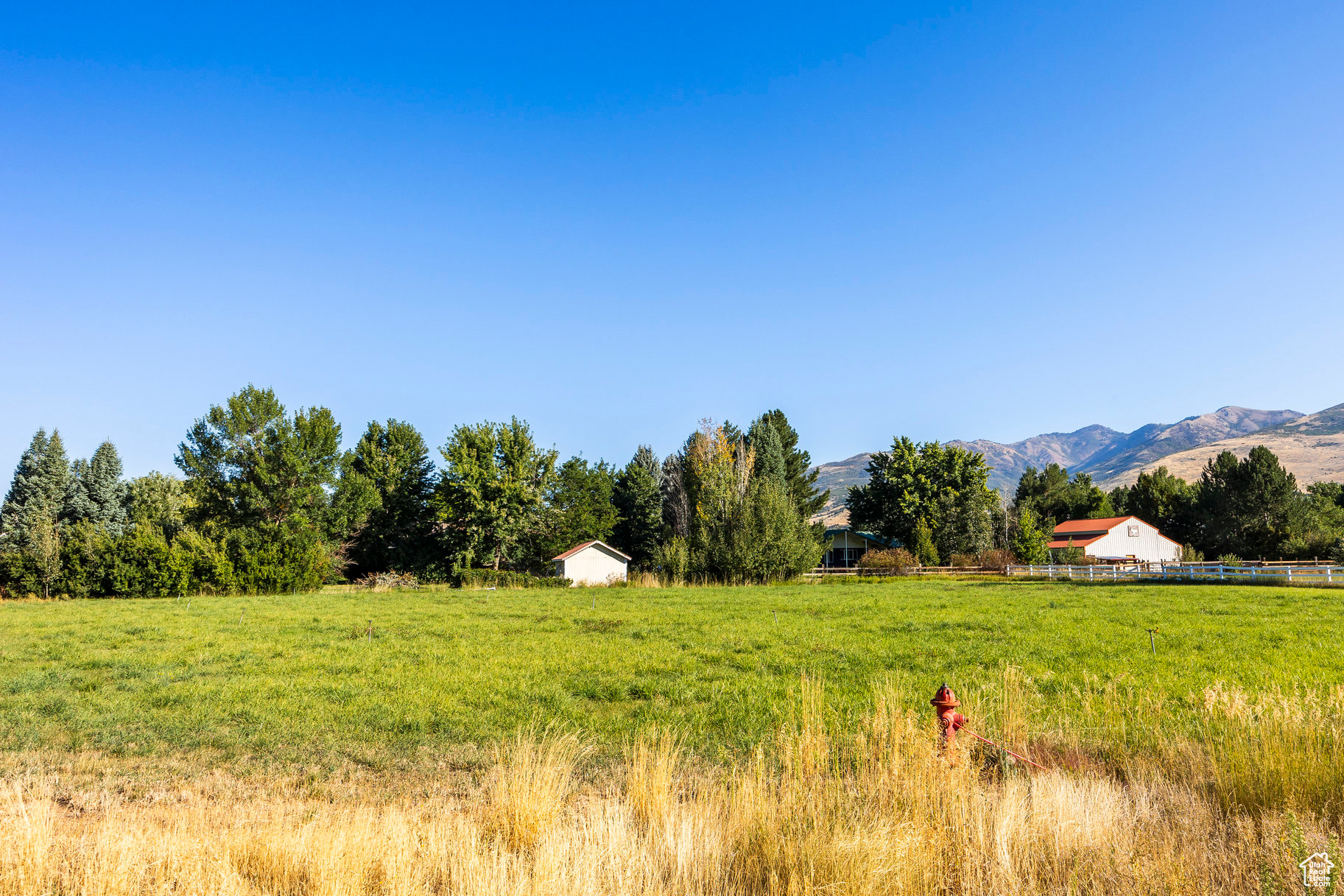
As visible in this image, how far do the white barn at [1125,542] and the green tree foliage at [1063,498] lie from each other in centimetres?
878

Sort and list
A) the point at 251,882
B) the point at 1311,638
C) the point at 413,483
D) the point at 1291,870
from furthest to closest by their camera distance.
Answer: the point at 413,483 < the point at 1311,638 < the point at 251,882 < the point at 1291,870

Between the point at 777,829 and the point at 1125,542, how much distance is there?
69.9 m

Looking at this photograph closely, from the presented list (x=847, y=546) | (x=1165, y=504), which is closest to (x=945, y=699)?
(x=847, y=546)

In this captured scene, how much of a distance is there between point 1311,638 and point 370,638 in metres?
19.3

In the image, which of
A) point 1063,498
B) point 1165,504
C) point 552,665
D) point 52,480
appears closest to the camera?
point 552,665

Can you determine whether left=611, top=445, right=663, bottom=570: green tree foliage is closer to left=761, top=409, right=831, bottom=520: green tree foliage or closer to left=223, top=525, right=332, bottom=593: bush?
left=761, top=409, right=831, bottom=520: green tree foliage

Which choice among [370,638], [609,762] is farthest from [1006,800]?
[370,638]

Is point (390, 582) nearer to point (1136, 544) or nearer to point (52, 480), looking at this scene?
point (52, 480)

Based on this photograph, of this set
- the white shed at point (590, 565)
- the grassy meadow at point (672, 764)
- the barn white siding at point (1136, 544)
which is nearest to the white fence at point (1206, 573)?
the grassy meadow at point (672, 764)

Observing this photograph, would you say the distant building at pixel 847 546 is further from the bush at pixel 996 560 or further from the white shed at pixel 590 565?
the white shed at pixel 590 565

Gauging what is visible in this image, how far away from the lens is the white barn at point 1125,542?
6012 centimetres

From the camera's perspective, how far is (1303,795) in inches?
180

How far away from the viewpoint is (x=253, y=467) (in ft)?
147

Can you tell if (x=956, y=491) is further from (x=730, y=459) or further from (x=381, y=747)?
(x=381, y=747)
